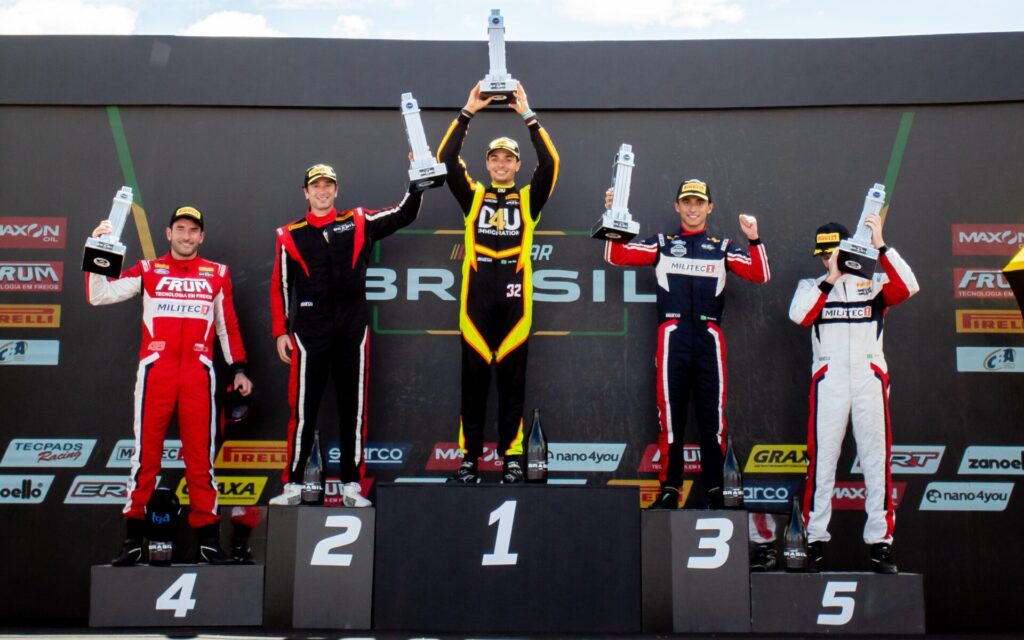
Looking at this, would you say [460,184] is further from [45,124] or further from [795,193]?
[45,124]

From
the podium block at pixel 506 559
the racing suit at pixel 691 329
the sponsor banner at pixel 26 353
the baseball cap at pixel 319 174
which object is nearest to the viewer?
the podium block at pixel 506 559

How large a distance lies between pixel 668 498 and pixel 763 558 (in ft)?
1.60

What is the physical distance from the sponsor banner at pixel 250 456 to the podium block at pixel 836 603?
96.1 inches

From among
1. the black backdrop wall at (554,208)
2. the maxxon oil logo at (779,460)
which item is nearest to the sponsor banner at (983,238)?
the black backdrop wall at (554,208)

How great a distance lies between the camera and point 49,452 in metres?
4.59

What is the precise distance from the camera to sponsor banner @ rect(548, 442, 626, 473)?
4590 mm

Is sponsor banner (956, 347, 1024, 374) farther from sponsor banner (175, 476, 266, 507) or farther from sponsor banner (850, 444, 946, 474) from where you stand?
sponsor banner (175, 476, 266, 507)

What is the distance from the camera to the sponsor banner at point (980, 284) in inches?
184

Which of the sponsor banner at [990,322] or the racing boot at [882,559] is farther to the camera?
the sponsor banner at [990,322]

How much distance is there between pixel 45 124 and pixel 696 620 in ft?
13.6

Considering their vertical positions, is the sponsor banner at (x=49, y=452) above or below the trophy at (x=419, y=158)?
below

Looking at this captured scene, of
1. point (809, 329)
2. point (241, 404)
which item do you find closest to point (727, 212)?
point (809, 329)

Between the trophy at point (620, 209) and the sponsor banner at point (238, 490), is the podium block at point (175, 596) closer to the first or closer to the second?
the sponsor banner at point (238, 490)

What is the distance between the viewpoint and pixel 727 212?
15.6ft
